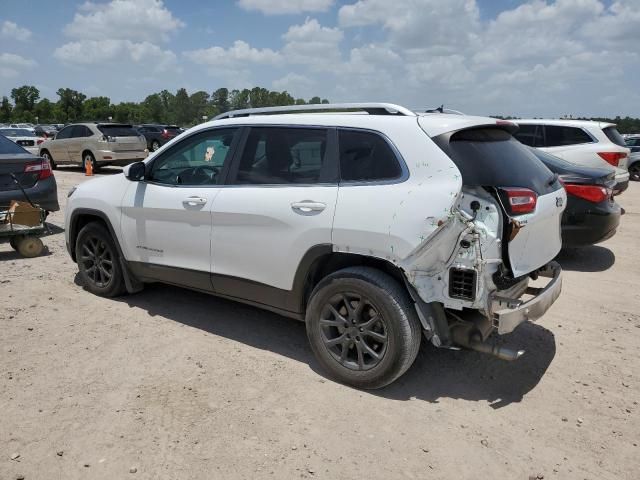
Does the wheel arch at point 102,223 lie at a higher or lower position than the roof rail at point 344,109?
lower

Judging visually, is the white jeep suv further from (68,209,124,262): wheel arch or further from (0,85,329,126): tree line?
(0,85,329,126): tree line

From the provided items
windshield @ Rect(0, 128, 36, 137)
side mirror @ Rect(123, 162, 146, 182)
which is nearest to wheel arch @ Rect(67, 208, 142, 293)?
side mirror @ Rect(123, 162, 146, 182)

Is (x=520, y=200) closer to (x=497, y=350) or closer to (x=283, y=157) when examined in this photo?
(x=497, y=350)

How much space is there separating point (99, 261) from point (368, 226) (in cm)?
310

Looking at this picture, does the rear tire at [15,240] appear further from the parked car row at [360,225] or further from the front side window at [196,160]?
the front side window at [196,160]

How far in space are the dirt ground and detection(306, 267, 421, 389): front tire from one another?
7.0 inches

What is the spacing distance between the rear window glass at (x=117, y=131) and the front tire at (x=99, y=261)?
13.6 metres

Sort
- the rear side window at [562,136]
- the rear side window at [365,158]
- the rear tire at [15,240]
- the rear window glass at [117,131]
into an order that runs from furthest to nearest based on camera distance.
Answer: the rear window glass at [117,131], the rear side window at [562,136], the rear tire at [15,240], the rear side window at [365,158]

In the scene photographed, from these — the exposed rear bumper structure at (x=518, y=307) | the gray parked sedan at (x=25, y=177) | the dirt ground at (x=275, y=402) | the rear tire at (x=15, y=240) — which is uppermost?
the gray parked sedan at (x=25, y=177)

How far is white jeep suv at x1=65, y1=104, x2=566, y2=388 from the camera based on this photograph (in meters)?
3.31

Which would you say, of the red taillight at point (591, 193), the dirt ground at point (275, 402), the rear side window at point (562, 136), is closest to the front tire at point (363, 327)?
the dirt ground at point (275, 402)

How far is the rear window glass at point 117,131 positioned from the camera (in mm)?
17969

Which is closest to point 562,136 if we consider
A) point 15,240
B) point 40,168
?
point 40,168

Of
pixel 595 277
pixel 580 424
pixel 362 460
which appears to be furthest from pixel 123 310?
pixel 595 277
